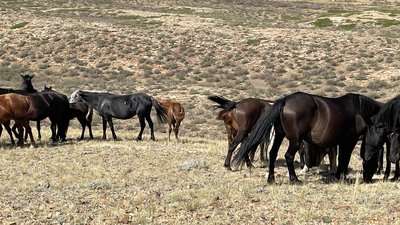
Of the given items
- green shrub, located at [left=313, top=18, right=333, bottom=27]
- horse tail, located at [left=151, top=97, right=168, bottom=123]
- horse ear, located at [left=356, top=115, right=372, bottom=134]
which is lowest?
green shrub, located at [left=313, top=18, right=333, bottom=27]

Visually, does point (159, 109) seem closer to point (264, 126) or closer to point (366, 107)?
point (264, 126)

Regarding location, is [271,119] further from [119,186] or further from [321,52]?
[321,52]

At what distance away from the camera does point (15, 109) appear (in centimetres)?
1377

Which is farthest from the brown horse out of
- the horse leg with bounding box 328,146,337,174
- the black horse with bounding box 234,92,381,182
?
the horse leg with bounding box 328,146,337,174

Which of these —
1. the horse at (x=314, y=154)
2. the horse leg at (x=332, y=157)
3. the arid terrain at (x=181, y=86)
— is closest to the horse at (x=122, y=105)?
the arid terrain at (x=181, y=86)

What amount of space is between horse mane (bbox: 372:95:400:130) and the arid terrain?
3.68 ft

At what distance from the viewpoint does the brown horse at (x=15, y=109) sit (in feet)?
44.8

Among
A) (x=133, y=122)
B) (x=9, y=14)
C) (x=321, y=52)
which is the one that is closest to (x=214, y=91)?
(x=133, y=122)

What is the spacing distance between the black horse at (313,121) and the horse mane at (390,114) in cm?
22

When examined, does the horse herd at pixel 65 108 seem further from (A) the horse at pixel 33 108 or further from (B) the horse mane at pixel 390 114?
(B) the horse mane at pixel 390 114

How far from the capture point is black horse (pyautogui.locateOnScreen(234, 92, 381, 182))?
9031 millimetres

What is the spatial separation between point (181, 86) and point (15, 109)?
59.7 ft

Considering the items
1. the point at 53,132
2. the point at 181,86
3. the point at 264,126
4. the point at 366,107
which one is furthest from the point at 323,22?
the point at 264,126

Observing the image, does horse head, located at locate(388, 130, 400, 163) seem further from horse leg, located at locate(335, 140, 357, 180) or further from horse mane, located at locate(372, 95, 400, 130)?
horse leg, located at locate(335, 140, 357, 180)
